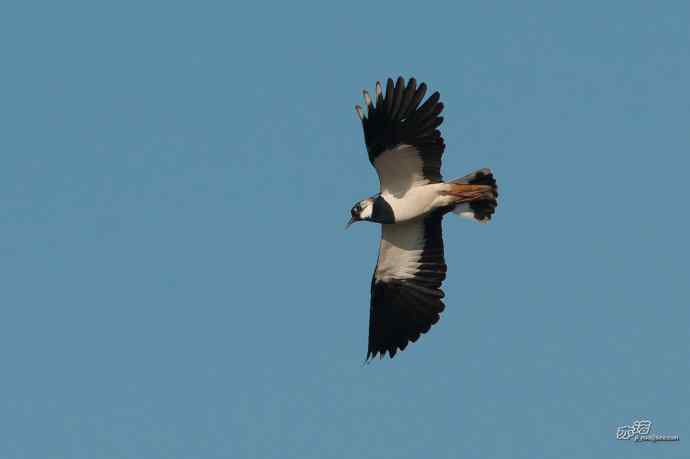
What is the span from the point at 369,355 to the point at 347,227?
2482 millimetres

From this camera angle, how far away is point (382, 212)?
960 inches

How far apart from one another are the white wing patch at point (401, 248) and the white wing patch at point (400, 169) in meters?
0.91

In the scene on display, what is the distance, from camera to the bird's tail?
24.0m

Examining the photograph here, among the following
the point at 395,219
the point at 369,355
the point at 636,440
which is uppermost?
the point at 395,219

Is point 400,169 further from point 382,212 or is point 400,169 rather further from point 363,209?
point 363,209

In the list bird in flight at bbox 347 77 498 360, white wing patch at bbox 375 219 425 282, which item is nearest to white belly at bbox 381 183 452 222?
bird in flight at bbox 347 77 498 360

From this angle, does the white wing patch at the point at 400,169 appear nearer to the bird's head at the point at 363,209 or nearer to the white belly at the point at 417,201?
the white belly at the point at 417,201

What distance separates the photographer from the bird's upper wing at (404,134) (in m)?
23.2

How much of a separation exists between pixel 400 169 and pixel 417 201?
0.67 metres

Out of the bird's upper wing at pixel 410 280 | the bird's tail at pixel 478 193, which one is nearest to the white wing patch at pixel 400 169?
the bird's tail at pixel 478 193

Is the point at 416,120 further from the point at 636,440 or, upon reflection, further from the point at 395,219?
the point at 636,440

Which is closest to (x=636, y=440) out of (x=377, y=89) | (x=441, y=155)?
(x=441, y=155)

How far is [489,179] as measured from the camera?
24.1m

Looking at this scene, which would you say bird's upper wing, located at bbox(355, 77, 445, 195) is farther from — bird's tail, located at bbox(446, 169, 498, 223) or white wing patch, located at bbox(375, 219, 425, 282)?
white wing patch, located at bbox(375, 219, 425, 282)
